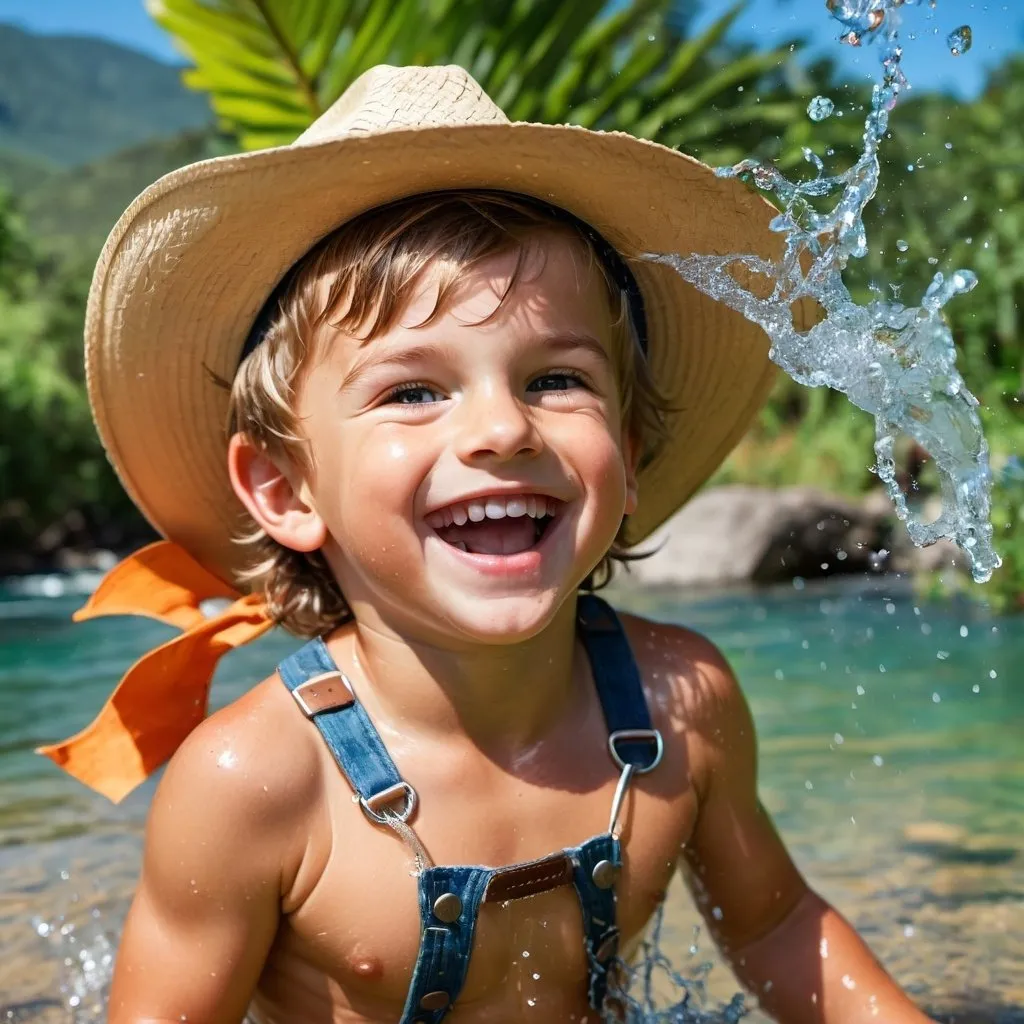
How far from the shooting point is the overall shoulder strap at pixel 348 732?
1967mm

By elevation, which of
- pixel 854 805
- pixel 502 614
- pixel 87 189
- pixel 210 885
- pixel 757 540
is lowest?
pixel 87 189

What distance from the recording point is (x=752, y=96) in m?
8.17

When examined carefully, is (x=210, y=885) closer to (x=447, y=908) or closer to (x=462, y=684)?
(x=447, y=908)

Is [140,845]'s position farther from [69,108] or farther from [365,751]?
[69,108]

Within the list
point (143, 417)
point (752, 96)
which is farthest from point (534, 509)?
point (752, 96)

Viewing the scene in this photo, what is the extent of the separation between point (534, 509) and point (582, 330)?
284 mm

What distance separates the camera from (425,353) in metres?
1.88

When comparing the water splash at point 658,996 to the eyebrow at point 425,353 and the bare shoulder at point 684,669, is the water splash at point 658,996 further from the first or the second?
the eyebrow at point 425,353

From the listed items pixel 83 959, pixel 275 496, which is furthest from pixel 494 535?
pixel 83 959

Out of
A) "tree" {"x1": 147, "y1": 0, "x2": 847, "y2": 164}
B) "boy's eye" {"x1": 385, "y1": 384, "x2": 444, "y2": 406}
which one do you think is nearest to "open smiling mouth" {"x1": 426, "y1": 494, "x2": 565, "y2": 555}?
"boy's eye" {"x1": 385, "y1": 384, "x2": 444, "y2": 406}

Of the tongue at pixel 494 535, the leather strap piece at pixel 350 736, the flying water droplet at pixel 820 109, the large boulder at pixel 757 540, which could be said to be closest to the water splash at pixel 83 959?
the leather strap piece at pixel 350 736

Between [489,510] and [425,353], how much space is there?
23 cm

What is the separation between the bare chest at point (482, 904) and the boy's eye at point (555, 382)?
0.58 metres

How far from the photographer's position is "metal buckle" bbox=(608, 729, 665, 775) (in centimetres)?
216
